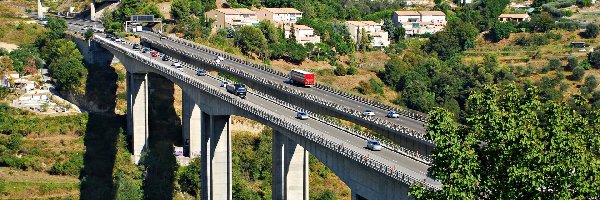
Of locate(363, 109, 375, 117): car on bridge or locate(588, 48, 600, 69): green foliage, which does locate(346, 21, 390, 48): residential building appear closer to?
locate(588, 48, 600, 69): green foliage

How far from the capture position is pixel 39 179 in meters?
84.0

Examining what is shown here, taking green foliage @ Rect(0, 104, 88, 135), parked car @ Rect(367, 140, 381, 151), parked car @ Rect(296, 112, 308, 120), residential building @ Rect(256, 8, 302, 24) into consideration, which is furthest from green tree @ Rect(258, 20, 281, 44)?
parked car @ Rect(367, 140, 381, 151)

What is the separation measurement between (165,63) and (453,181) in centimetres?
6521

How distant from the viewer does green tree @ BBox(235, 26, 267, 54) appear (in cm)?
12456

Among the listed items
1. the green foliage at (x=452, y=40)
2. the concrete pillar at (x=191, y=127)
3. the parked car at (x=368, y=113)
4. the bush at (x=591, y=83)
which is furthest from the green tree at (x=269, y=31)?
the parked car at (x=368, y=113)

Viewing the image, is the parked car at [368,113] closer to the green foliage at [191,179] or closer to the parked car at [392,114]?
the parked car at [392,114]

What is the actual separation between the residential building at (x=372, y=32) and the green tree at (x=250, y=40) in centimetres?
2474

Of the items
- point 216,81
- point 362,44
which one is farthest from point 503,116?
point 362,44

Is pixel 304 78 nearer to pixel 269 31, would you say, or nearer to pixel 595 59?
pixel 269 31

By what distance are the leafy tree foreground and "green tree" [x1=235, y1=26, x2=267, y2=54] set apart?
96.2 meters

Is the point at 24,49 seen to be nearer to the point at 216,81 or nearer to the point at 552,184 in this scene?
the point at 216,81

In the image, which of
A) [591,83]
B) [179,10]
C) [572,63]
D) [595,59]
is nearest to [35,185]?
[179,10]

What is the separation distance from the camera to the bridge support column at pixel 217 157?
66.0 meters

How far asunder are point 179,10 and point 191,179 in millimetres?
53282
